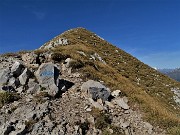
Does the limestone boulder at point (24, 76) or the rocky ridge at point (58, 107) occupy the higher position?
the limestone boulder at point (24, 76)

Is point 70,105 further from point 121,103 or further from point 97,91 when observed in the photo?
point 121,103

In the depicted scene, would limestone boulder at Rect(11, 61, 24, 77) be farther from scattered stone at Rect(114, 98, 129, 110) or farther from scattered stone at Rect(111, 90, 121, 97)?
scattered stone at Rect(114, 98, 129, 110)

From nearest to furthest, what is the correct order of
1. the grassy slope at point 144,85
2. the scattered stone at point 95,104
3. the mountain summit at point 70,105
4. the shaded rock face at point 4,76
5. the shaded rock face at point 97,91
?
the mountain summit at point 70,105
the scattered stone at point 95,104
the grassy slope at point 144,85
the shaded rock face at point 97,91
the shaded rock face at point 4,76

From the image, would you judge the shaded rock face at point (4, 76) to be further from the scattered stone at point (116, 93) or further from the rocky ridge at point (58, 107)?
the scattered stone at point (116, 93)

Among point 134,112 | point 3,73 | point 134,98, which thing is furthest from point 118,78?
point 3,73

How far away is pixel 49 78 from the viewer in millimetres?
22156

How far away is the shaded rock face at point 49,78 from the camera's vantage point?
21.9m

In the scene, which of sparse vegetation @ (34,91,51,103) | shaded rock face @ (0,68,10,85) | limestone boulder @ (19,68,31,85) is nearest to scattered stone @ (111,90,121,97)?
sparse vegetation @ (34,91,51,103)

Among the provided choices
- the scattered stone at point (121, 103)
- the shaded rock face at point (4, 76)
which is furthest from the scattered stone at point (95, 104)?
the shaded rock face at point (4, 76)

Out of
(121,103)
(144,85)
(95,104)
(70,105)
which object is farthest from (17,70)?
(144,85)

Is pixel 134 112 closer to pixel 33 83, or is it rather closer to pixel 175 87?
pixel 33 83

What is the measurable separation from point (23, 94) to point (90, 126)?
21.2ft

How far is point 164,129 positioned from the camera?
2005 cm

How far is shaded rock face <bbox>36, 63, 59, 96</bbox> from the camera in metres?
21.9
